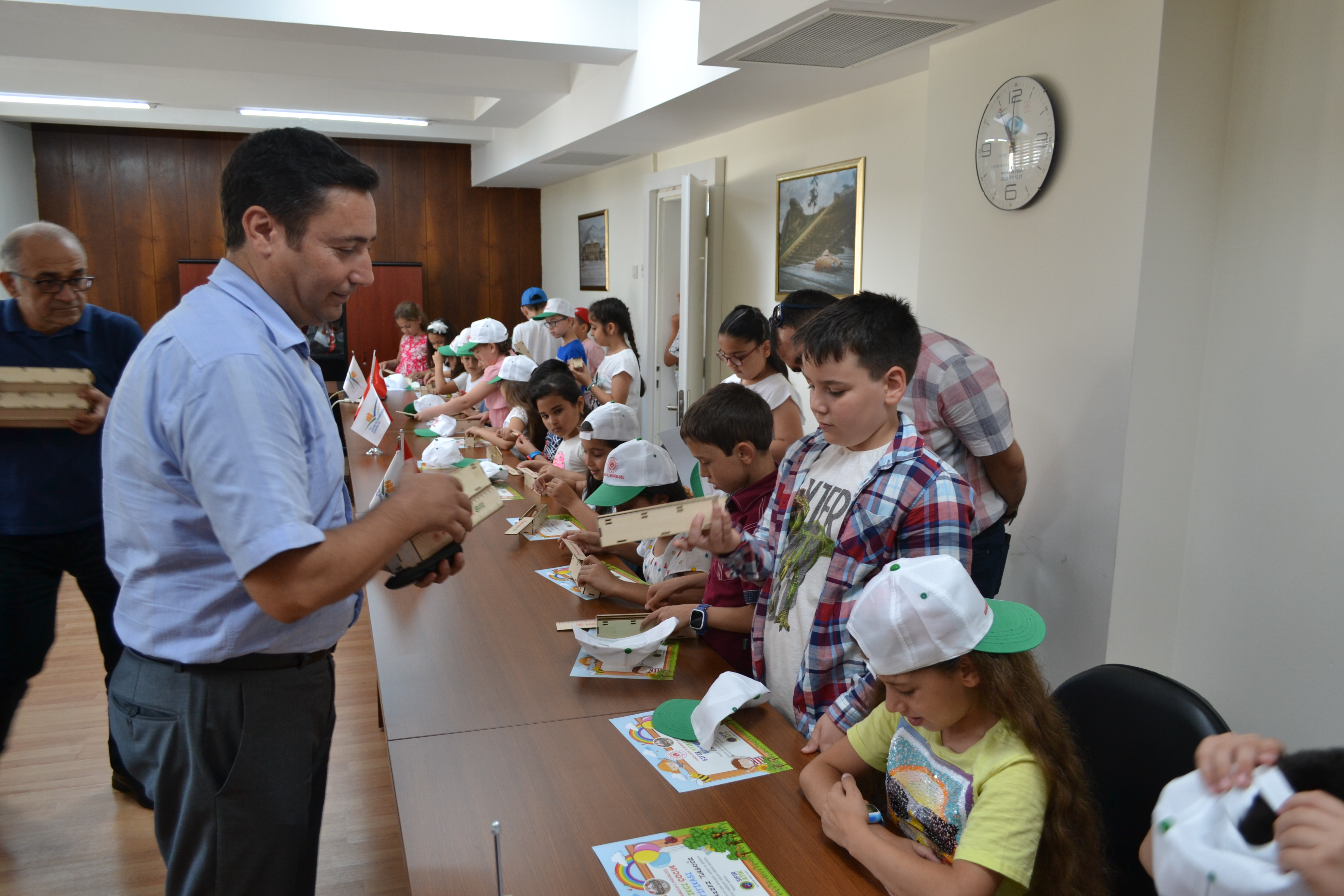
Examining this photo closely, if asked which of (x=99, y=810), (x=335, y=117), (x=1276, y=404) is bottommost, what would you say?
(x=99, y=810)

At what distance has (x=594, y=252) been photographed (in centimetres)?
879

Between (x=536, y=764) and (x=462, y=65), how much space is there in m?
5.88

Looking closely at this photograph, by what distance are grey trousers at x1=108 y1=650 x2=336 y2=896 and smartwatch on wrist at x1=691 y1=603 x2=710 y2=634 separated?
0.91m

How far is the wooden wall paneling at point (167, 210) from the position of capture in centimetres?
938

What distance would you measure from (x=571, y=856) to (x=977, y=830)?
565 mm

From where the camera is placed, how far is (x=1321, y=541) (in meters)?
2.32

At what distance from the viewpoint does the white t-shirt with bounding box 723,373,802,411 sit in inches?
137

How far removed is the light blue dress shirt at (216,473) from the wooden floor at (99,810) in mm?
972

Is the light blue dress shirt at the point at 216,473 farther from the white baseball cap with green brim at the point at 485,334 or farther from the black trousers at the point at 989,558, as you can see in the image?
the white baseball cap with green brim at the point at 485,334

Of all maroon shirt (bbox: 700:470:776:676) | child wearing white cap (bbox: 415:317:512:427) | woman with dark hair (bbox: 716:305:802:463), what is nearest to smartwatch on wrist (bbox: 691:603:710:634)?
maroon shirt (bbox: 700:470:776:676)

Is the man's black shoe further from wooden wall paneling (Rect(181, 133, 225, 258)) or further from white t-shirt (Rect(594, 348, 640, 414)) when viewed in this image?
wooden wall paneling (Rect(181, 133, 225, 258))

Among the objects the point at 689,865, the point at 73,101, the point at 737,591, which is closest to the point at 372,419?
the point at 737,591

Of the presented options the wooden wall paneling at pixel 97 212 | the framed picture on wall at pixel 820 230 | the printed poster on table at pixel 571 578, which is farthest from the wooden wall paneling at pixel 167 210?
the printed poster on table at pixel 571 578

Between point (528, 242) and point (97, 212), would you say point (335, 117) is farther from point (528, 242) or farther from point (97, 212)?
point (97, 212)
